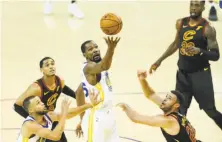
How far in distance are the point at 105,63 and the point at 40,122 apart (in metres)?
0.87

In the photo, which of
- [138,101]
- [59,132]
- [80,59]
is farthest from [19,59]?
[59,132]

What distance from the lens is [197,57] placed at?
617 cm

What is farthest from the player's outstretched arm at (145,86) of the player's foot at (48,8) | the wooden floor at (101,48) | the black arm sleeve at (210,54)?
the player's foot at (48,8)

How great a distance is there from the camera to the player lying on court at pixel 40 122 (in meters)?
4.70

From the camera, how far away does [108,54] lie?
192 inches

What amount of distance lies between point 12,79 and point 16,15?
18.9 feet

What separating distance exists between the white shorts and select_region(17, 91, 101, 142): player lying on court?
7.5 inches

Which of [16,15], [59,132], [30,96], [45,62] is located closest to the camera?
[59,132]

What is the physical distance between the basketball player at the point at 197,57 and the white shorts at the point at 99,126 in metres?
1.20

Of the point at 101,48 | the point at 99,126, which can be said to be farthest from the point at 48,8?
the point at 99,126

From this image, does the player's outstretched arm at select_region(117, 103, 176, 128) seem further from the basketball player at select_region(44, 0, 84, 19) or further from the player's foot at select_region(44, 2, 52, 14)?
the player's foot at select_region(44, 2, 52, 14)

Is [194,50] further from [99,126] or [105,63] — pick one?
[99,126]

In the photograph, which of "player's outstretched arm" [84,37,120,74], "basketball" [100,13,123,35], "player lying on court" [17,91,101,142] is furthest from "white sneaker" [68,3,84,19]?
"player lying on court" [17,91,101,142]

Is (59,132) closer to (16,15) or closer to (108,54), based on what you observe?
(108,54)
